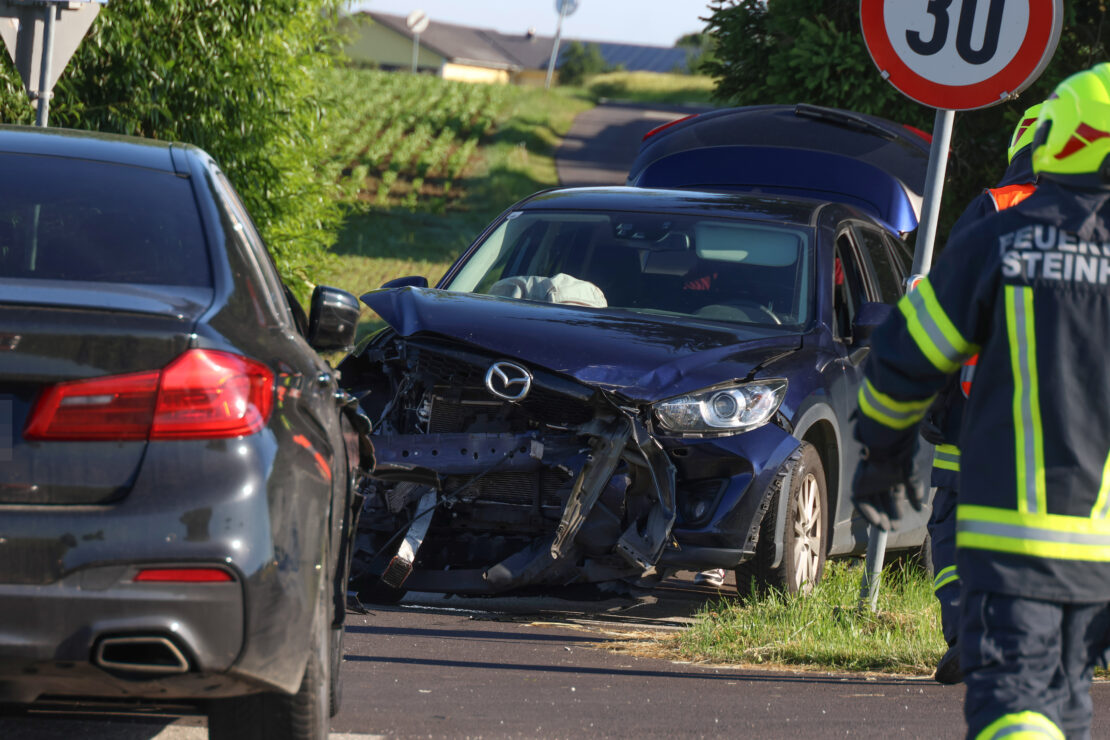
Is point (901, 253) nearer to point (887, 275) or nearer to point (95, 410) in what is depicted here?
point (887, 275)

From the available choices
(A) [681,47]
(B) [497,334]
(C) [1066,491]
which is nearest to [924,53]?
(B) [497,334]

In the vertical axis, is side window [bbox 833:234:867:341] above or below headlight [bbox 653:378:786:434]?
above

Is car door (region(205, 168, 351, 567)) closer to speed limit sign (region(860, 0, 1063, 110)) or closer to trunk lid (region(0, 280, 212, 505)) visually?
trunk lid (region(0, 280, 212, 505))

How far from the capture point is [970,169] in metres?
Result: 12.6

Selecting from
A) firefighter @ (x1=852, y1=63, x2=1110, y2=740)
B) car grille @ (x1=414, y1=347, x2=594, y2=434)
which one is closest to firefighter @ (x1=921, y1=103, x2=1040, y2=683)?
car grille @ (x1=414, y1=347, x2=594, y2=434)

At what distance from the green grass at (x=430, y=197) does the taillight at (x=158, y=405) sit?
41.1 feet

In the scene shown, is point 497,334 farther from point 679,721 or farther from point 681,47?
point 681,47

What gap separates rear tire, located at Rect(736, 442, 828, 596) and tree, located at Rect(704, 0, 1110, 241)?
22.3 ft

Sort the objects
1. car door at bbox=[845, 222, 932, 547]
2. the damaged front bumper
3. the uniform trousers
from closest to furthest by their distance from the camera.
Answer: the uniform trousers
the damaged front bumper
car door at bbox=[845, 222, 932, 547]

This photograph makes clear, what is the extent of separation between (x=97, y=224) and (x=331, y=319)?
70 centimetres

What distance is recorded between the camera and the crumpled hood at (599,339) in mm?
Answer: 5609

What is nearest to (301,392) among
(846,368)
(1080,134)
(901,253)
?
(1080,134)

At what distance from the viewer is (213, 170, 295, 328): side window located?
12.4 ft

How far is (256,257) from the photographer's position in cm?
407
